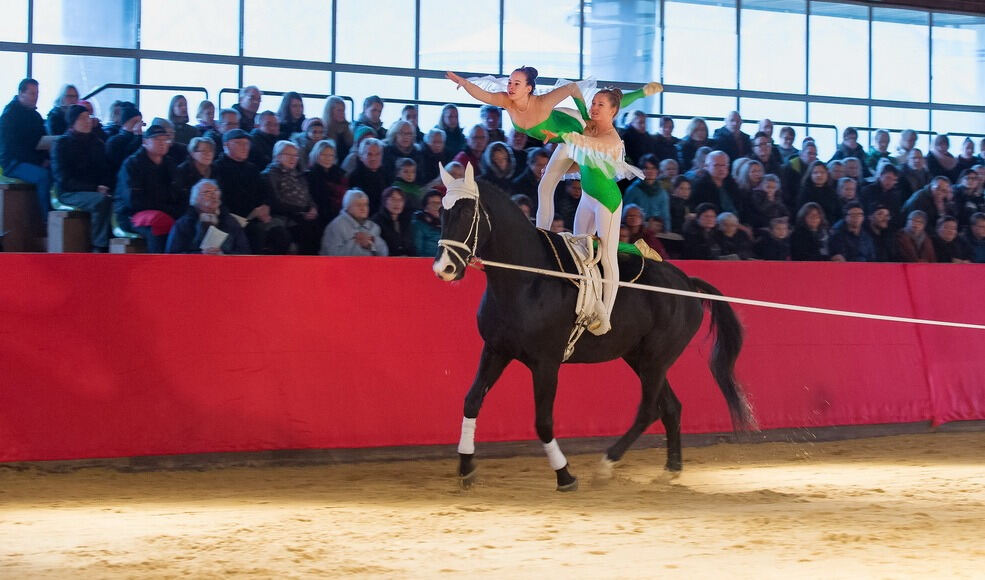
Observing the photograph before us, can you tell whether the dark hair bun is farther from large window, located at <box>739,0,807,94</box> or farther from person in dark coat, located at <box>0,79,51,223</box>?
large window, located at <box>739,0,807,94</box>

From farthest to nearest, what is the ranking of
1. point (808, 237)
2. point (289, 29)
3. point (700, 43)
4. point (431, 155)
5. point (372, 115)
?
1. point (700, 43)
2. point (289, 29)
3. point (808, 237)
4. point (372, 115)
5. point (431, 155)

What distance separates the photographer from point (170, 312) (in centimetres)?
911

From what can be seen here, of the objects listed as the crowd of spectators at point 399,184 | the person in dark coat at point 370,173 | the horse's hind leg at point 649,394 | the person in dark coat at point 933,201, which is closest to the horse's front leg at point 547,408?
the horse's hind leg at point 649,394

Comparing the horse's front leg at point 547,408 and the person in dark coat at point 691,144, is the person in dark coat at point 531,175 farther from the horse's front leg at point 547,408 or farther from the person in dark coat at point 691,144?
the horse's front leg at point 547,408

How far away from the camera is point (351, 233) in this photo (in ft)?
35.1

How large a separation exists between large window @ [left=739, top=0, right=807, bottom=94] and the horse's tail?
33.4ft

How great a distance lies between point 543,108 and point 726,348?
3041 millimetres

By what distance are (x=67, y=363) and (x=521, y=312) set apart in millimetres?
3549

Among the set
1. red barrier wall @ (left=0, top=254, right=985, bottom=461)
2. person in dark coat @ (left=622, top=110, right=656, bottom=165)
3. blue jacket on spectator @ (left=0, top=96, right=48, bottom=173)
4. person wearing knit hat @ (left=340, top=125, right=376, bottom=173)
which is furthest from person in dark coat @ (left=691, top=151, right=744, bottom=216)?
blue jacket on spectator @ (left=0, top=96, right=48, bottom=173)

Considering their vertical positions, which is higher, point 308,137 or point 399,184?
point 308,137

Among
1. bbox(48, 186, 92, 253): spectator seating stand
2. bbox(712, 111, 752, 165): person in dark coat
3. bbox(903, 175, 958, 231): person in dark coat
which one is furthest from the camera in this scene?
bbox(903, 175, 958, 231): person in dark coat

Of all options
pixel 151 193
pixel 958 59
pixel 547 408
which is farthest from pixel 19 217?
pixel 958 59

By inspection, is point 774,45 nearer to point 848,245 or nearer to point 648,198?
point 848,245

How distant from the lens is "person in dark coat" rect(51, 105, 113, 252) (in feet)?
34.6
